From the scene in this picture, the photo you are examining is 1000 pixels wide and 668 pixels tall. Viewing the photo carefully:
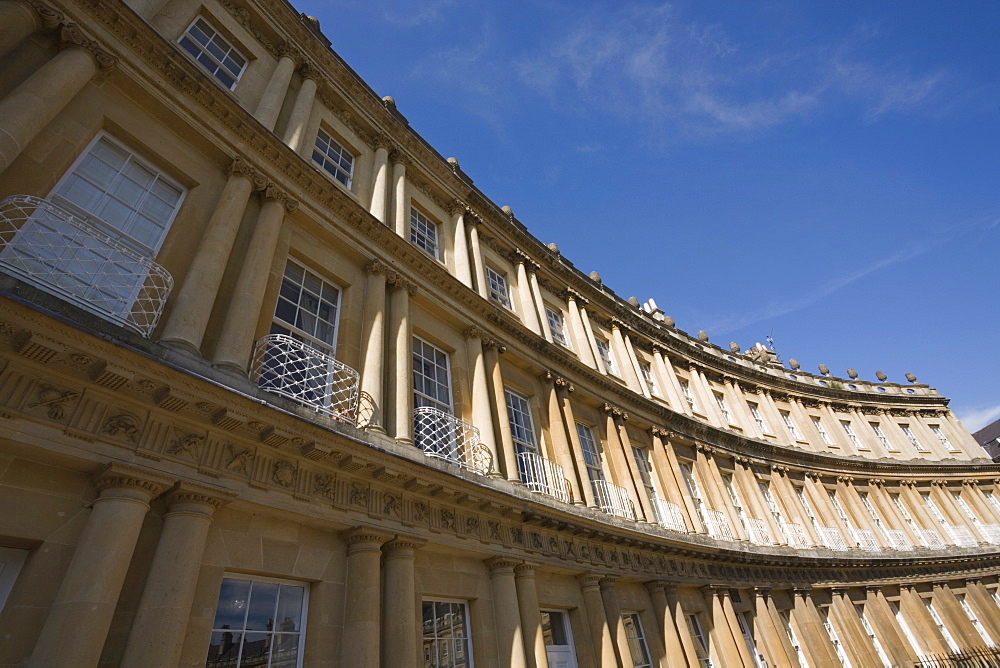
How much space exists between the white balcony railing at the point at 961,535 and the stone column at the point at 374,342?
88.1 ft

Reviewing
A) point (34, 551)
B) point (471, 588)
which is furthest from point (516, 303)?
point (34, 551)

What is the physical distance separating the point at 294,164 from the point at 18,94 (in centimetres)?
342

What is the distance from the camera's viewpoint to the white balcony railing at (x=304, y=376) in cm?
607

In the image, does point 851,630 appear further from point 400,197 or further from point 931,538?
point 400,197

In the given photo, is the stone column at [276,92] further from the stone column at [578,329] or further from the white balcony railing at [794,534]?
the white balcony railing at [794,534]

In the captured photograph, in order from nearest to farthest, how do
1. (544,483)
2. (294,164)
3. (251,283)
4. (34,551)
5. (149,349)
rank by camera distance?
(34,551)
(149,349)
(251,283)
(294,164)
(544,483)

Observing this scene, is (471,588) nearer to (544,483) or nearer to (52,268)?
(544,483)

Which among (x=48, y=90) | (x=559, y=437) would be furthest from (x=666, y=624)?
(x=48, y=90)

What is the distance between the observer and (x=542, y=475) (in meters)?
10.1

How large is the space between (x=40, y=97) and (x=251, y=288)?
2.73m

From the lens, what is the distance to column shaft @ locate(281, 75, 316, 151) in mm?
8719

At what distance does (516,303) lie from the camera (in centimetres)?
1370

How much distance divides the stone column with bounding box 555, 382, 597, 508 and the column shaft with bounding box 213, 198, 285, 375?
7230 mm

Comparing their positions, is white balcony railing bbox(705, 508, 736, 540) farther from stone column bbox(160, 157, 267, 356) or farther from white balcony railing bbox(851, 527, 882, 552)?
stone column bbox(160, 157, 267, 356)
